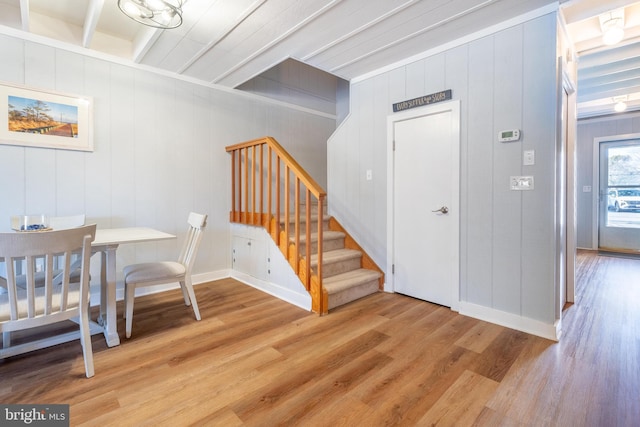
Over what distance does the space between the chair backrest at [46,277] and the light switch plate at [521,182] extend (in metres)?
2.96

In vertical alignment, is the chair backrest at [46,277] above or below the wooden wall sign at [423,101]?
below

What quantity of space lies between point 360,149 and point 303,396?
268cm

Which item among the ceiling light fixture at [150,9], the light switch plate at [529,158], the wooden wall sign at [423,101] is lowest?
the light switch plate at [529,158]

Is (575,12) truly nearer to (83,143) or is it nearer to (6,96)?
(83,143)

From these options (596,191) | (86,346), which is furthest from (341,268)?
(596,191)

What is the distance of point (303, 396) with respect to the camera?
1.60m

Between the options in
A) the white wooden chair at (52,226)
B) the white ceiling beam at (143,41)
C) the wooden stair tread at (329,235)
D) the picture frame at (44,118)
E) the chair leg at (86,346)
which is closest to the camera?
the chair leg at (86,346)

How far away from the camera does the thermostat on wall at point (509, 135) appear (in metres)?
2.39

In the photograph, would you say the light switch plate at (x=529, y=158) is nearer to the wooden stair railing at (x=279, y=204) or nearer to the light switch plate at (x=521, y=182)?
the light switch plate at (x=521, y=182)

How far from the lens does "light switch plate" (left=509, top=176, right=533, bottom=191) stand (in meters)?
2.35

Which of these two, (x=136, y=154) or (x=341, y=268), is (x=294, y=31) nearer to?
(x=136, y=154)

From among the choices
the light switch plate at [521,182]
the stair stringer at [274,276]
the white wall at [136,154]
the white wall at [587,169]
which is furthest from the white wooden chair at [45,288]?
the white wall at [587,169]

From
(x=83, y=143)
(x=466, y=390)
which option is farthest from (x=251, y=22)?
(x=466, y=390)

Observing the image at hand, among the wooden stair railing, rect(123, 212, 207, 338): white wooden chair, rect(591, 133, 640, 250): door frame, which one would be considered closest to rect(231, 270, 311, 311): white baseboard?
the wooden stair railing
